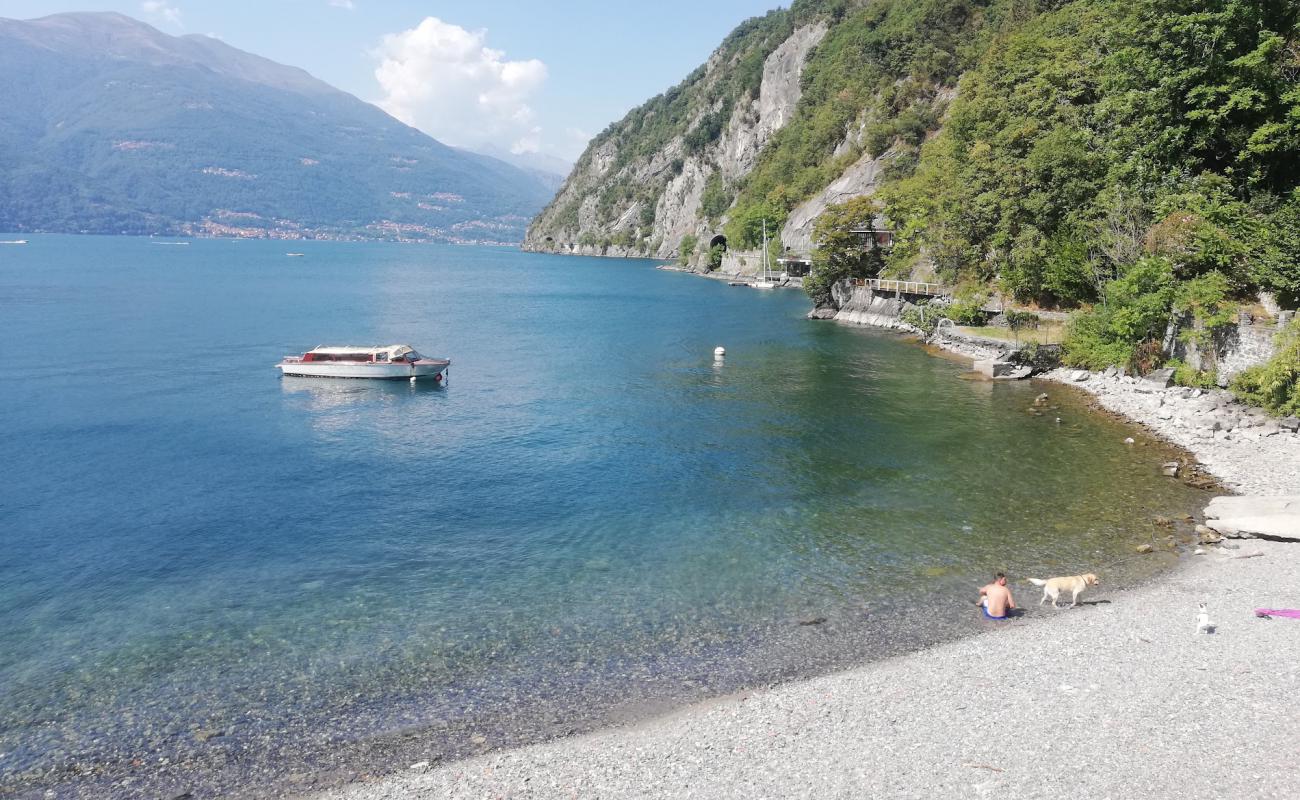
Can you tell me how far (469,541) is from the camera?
26.3 m

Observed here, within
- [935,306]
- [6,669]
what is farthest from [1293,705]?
[935,306]

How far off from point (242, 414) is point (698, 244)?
160m

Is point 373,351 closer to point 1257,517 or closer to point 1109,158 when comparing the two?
point 1257,517

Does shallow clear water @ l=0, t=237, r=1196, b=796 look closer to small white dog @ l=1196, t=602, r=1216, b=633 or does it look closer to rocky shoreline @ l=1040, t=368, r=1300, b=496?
rocky shoreline @ l=1040, t=368, r=1300, b=496

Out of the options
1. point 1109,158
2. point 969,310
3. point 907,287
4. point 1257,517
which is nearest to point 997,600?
point 1257,517

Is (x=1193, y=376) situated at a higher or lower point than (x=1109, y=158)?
lower

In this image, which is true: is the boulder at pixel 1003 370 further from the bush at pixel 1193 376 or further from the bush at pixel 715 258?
the bush at pixel 715 258

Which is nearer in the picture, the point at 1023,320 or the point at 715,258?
the point at 1023,320

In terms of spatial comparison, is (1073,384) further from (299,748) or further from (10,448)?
(10,448)

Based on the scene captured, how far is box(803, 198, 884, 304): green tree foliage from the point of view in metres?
89.3

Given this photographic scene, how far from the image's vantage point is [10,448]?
36344mm

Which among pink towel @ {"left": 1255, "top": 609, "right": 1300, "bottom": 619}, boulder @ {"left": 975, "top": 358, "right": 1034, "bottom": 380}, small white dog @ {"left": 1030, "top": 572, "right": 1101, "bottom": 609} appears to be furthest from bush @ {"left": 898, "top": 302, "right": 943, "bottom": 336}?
pink towel @ {"left": 1255, "top": 609, "right": 1300, "bottom": 619}

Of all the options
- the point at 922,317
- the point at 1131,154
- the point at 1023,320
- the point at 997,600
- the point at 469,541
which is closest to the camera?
the point at 997,600

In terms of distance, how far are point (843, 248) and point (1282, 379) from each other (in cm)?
5829
